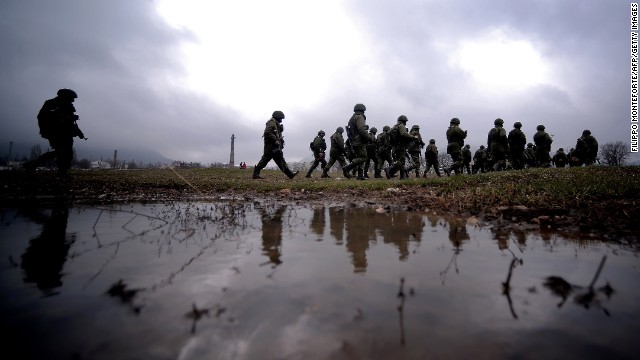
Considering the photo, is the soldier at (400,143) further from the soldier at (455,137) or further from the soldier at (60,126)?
the soldier at (60,126)

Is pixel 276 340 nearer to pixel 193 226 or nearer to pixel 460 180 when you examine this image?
pixel 193 226

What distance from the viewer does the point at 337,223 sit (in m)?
3.80

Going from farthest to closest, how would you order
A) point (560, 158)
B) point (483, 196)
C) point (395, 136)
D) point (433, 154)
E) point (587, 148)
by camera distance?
point (560, 158) → point (587, 148) → point (433, 154) → point (395, 136) → point (483, 196)

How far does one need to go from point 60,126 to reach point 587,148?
80.8ft

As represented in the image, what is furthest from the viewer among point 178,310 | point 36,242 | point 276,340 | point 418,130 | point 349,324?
point 418,130

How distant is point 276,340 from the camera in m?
1.20

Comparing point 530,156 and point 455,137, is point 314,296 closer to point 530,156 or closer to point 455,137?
point 455,137

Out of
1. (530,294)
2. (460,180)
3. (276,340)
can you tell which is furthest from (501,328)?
(460,180)

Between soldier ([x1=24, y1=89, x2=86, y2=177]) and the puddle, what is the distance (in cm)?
857

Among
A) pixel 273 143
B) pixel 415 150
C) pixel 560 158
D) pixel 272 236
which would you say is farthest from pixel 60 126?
pixel 560 158

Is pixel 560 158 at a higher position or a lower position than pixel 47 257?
higher

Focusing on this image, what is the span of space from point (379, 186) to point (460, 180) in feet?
6.99

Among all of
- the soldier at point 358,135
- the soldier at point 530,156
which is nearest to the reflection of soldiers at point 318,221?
the soldier at point 358,135

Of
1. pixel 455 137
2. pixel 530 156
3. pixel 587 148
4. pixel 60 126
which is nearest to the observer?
pixel 60 126
